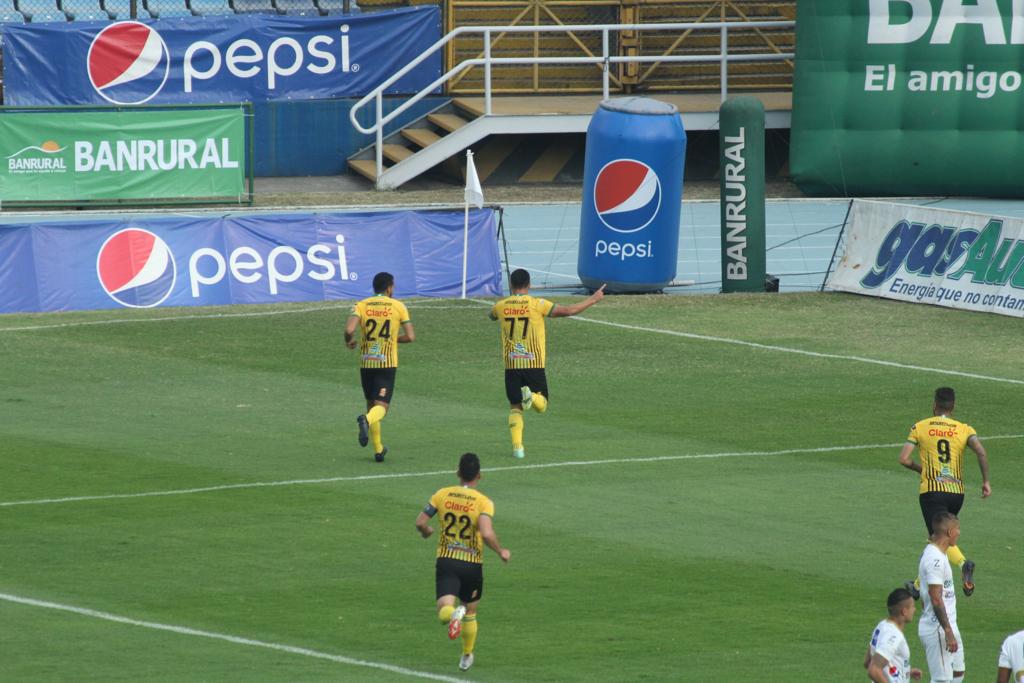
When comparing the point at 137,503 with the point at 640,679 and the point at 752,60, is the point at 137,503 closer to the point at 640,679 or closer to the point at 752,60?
the point at 640,679

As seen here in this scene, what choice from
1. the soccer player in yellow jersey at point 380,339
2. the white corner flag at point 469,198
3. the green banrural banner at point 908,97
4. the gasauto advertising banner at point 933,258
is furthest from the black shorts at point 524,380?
the green banrural banner at point 908,97

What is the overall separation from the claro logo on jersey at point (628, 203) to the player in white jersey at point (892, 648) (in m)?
21.6

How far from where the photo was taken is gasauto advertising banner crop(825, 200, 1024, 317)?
30.2 metres

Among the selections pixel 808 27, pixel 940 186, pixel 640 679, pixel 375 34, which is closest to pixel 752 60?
pixel 808 27

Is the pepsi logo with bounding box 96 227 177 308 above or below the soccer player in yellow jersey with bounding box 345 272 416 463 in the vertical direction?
above

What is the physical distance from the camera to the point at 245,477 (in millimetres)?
19469

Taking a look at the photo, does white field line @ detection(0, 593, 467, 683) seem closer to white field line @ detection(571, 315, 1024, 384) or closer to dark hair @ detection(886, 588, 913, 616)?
dark hair @ detection(886, 588, 913, 616)

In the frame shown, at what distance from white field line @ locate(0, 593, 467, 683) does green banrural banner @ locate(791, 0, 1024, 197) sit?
30.1m

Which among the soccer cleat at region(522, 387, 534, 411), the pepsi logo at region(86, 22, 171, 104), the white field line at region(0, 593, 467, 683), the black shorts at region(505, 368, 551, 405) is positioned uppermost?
the pepsi logo at region(86, 22, 171, 104)

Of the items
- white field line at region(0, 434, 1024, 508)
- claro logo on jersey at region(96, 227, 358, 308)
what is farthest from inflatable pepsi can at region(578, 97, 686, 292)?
white field line at region(0, 434, 1024, 508)

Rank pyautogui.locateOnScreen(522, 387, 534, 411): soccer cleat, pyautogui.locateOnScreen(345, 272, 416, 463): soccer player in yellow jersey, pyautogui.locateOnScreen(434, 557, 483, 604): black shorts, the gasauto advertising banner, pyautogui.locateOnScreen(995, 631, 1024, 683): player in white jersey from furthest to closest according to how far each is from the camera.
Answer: the gasauto advertising banner, pyautogui.locateOnScreen(522, 387, 534, 411): soccer cleat, pyautogui.locateOnScreen(345, 272, 416, 463): soccer player in yellow jersey, pyautogui.locateOnScreen(434, 557, 483, 604): black shorts, pyautogui.locateOnScreen(995, 631, 1024, 683): player in white jersey

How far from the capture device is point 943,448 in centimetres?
1597

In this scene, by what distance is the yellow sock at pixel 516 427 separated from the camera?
20.4 m

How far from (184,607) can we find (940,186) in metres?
30.8
